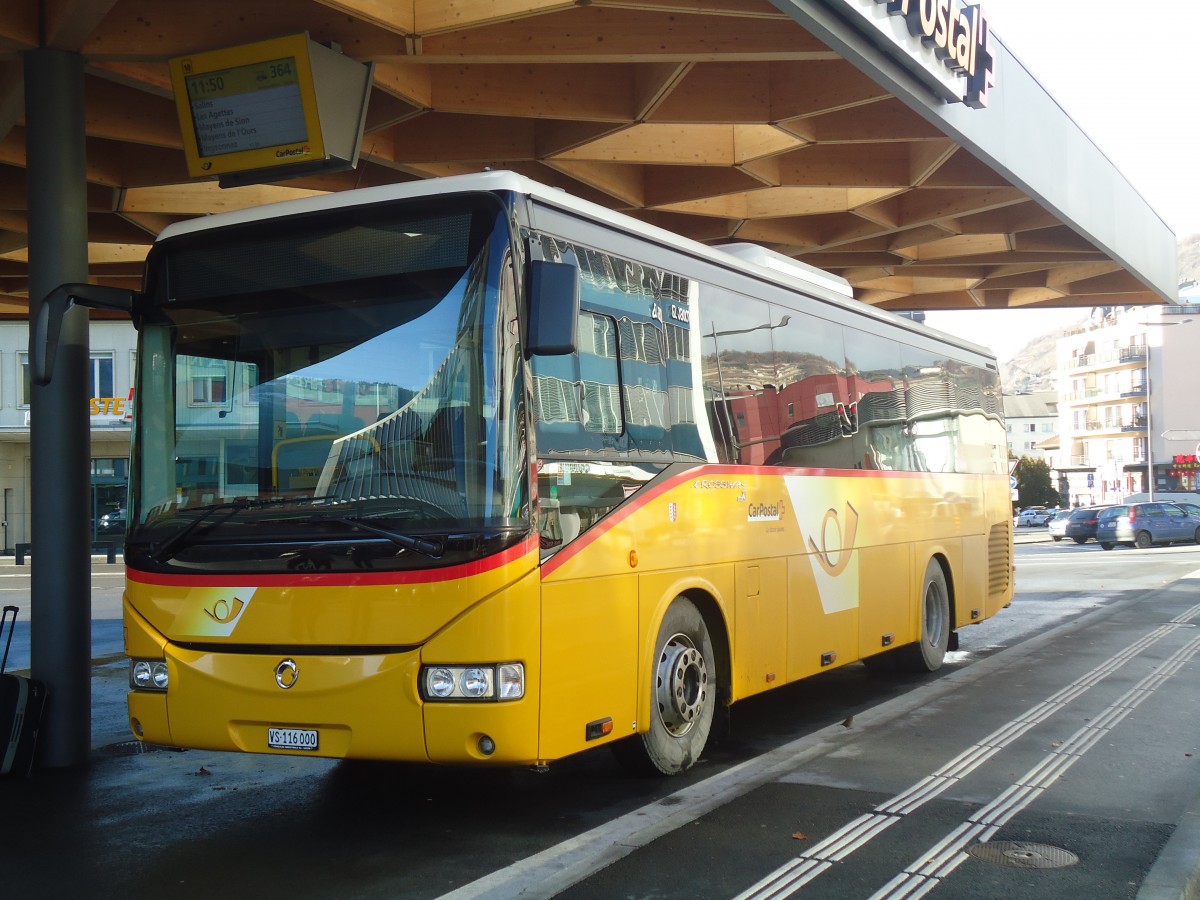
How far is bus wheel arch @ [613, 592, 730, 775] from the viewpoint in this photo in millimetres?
7242

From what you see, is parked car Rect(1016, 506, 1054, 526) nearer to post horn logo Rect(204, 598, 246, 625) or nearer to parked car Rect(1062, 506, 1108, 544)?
parked car Rect(1062, 506, 1108, 544)

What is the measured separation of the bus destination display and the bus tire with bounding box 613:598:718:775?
450 cm

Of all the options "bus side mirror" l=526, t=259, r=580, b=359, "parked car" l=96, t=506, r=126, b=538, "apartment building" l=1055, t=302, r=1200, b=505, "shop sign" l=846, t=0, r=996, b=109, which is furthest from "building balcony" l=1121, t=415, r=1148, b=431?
"bus side mirror" l=526, t=259, r=580, b=359

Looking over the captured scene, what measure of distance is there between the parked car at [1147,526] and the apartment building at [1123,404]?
56260mm

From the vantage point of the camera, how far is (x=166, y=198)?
1373cm

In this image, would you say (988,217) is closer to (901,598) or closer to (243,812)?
(901,598)

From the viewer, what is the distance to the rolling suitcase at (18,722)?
8188 millimetres

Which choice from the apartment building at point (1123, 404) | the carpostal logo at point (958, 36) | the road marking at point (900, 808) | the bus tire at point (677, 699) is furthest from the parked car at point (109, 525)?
the apartment building at point (1123, 404)

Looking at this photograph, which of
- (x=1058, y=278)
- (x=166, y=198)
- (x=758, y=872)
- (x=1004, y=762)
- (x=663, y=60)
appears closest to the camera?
(x=758, y=872)

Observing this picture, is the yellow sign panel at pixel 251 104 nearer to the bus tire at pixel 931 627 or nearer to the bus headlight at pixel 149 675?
the bus headlight at pixel 149 675

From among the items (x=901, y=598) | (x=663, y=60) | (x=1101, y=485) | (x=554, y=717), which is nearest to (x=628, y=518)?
(x=554, y=717)

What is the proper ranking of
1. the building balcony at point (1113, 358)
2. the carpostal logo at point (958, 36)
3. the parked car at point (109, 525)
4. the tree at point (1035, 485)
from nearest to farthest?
the carpostal logo at point (958, 36) < the parked car at point (109, 525) < the tree at point (1035, 485) < the building balcony at point (1113, 358)

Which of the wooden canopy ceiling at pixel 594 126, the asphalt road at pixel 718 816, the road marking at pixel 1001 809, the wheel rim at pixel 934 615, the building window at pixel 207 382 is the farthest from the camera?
the wheel rim at pixel 934 615

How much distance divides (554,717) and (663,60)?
5439 millimetres
